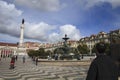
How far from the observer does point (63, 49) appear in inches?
1647

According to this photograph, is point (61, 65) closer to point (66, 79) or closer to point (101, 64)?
point (66, 79)

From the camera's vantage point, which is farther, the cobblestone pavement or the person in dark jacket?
the cobblestone pavement

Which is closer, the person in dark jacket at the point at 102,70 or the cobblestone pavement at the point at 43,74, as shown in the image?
the person in dark jacket at the point at 102,70

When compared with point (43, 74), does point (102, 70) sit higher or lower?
higher

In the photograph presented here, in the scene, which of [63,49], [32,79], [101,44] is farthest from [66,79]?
[63,49]

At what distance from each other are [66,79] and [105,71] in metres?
10.4

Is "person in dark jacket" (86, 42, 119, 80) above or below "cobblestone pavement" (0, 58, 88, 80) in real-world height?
above

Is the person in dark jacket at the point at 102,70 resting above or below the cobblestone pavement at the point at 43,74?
above

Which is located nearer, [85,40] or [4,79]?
[4,79]

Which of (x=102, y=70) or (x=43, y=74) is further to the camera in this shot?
(x=43, y=74)

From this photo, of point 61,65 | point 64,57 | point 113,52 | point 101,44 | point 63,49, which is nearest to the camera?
point 101,44

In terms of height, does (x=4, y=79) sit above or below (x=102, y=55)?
below

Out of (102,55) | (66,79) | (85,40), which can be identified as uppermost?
(85,40)

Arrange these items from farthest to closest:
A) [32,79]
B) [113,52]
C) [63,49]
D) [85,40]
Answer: [85,40] → [63,49] → [32,79] → [113,52]
